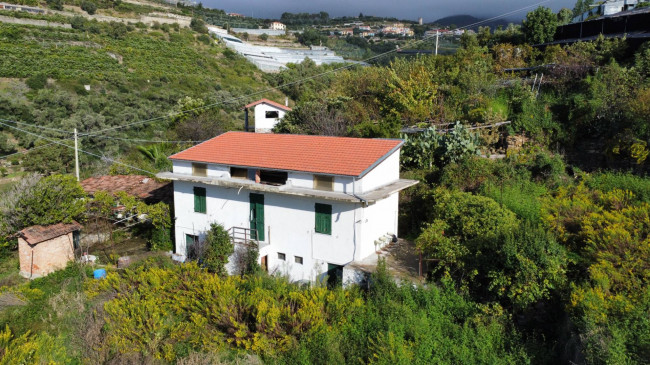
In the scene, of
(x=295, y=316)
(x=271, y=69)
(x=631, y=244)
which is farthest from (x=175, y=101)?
(x=631, y=244)

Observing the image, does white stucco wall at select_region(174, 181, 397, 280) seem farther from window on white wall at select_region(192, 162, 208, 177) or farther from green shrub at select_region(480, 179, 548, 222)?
green shrub at select_region(480, 179, 548, 222)

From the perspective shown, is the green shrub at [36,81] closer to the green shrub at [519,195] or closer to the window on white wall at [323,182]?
the window on white wall at [323,182]

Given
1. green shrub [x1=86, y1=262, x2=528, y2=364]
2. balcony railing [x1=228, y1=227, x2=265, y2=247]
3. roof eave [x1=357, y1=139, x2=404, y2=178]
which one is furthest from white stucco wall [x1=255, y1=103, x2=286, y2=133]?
green shrub [x1=86, y1=262, x2=528, y2=364]

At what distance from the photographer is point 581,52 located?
25016mm

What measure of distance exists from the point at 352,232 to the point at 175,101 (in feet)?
118

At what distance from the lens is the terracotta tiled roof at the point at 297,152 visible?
15.9 m

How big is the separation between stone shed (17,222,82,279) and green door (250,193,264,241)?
25.4ft

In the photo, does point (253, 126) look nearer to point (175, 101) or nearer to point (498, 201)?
point (175, 101)

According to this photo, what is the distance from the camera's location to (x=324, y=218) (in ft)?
50.8

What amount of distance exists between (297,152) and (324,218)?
3.18 metres

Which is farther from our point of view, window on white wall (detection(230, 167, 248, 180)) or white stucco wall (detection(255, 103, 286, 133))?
white stucco wall (detection(255, 103, 286, 133))

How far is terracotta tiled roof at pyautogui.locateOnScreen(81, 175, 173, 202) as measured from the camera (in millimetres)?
21875

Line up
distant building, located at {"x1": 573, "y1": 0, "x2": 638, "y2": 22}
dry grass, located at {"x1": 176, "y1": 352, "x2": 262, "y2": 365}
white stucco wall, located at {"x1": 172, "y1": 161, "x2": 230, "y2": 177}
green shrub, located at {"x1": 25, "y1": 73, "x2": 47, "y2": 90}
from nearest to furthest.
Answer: dry grass, located at {"x1": 176, "y1": 352, "x2": 262, "y2": 365}, white stucco wall, located at {"x1": 172, "y1": 161, "x2": 230, "y2": 177}, distant building, located at {"x1": 573, "y1": 0, "x2": 638, "y2": 22}, green shrub, located at {"x1": 25, "y1": 73, "x2": 47, "y2": 90}

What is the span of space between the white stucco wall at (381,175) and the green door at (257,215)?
12.9 feet
